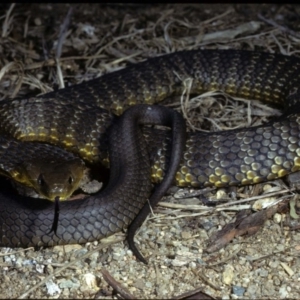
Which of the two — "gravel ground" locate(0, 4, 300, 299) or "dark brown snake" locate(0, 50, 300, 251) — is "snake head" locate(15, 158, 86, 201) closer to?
"dark brown snake" locate(0, 50, 300, 251)

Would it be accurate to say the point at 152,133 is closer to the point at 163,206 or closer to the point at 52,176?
the point at 163,206

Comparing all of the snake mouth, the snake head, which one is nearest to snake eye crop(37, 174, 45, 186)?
the snake head

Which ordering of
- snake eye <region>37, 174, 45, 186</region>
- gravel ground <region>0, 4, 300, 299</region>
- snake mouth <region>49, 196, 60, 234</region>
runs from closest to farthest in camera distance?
gravel ground <region>0, 4, 300, 299</region>, snake mouth <region>49, 196, 60, 234</region>, snake eye <region>37, 174, 45, 186</region>

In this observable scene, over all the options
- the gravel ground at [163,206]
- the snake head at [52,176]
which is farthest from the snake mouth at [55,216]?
the gravel ground at [163,206]

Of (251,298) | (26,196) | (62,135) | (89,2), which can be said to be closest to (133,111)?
→ (62,135)

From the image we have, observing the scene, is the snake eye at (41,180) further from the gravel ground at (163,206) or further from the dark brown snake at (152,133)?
the gravel ground at (163,206)

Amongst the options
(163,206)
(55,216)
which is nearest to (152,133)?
(163,206)
